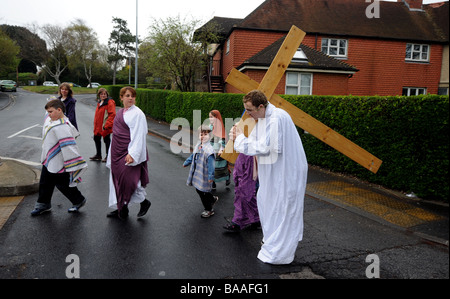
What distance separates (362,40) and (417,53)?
4.49 meters

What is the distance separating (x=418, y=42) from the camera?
24141 millimetres

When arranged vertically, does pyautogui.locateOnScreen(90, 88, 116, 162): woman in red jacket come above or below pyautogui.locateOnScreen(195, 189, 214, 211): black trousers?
above

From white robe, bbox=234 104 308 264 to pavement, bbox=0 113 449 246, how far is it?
211 cm

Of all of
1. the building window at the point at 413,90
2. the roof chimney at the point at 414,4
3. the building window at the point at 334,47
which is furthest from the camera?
the roof chimney at the point at 414,4

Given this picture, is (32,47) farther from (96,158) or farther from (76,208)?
(76,208)

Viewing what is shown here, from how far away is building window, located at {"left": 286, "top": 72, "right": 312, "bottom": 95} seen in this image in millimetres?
20094

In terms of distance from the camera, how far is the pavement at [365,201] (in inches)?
197

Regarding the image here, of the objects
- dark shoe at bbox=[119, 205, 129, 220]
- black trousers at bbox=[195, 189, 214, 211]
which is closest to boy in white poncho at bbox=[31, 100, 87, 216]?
dark shoe at bbox=[119, 205, 129, 220]

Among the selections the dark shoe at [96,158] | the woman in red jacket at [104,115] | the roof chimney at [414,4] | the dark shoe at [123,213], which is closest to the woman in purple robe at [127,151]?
the dark shoe at [123,213]

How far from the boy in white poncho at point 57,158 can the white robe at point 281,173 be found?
2.79 metres

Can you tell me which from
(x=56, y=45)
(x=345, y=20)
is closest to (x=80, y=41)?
(x=56, y=45)

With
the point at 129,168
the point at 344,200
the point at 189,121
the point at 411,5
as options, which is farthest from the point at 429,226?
the point at 411,5

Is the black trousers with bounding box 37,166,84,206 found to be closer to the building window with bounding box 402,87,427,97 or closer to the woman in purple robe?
the woman in purple robe

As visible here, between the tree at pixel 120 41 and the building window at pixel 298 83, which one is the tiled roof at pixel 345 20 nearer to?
the building window at pixel 298 83
